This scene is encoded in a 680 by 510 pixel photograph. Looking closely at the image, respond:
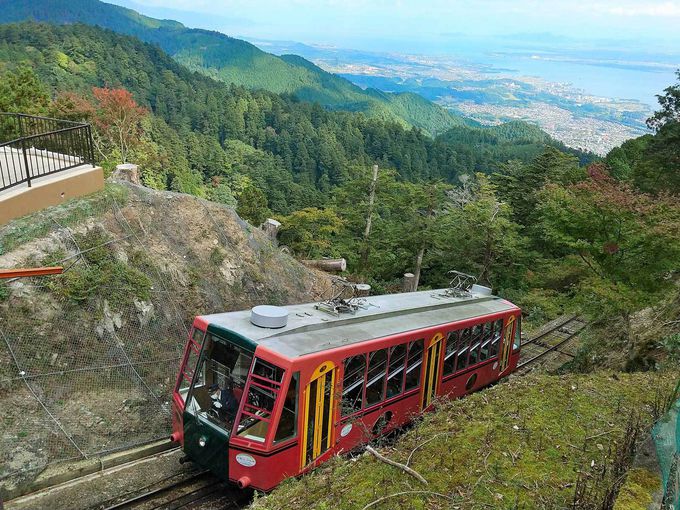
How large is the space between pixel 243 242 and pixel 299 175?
314ft

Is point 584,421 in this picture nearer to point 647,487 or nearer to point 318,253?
point 647,487

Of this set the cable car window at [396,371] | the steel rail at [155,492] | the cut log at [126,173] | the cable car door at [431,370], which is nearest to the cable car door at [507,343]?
the cable car door at [431,370]

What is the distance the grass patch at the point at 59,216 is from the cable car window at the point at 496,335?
9.42m

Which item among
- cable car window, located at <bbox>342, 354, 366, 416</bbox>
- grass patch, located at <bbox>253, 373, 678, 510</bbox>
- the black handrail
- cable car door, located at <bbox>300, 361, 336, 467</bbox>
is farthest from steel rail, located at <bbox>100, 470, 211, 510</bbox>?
the black handrail

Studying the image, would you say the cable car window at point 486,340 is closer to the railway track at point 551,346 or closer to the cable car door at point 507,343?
the cable car door at point 507,343

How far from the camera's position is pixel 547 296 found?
1733 centimetres

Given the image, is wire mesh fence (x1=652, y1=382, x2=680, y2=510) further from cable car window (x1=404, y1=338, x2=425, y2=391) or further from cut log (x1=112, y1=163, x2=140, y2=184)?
cut log (x1=112, y1=163, x2=140, y2=184)

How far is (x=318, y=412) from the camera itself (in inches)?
278

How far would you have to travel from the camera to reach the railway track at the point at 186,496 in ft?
23.6

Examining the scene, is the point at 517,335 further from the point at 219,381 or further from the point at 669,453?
the point at 669,453

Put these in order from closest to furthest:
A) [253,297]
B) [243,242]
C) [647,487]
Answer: [647,487] < [253,297] < [243,242]

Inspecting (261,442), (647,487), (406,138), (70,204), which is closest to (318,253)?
(70,204)

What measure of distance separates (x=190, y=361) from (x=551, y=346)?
13.1 meters

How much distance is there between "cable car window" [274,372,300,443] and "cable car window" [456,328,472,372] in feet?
14.3
